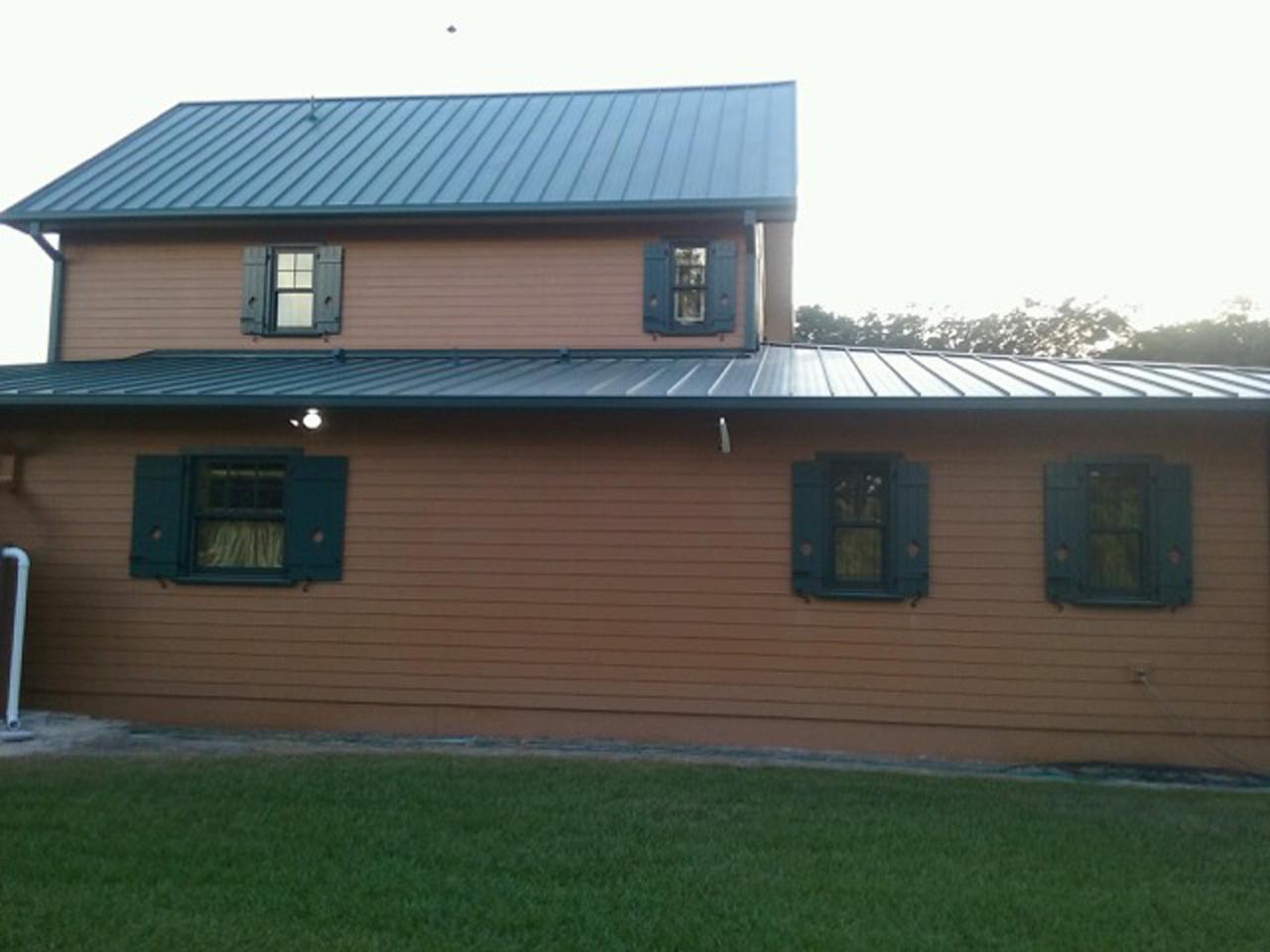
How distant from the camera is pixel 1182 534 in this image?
8344 millimetres

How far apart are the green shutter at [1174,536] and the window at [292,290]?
26.4 feet

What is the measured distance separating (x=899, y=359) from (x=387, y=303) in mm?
5286

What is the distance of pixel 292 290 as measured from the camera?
38.4ft

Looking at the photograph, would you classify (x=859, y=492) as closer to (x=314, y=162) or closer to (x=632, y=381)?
(x=632, y=381)

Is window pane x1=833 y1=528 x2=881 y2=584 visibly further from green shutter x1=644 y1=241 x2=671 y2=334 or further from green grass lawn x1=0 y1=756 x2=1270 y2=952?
green shutter x1=644 y1=241 x2=671 y2=334

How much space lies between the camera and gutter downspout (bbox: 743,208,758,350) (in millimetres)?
11046

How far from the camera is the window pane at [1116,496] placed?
8.55 m

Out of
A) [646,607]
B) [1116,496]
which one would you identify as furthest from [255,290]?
[1116,496]

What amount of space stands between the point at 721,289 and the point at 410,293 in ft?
10.7

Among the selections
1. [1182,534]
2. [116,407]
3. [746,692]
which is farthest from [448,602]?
[1182,534]

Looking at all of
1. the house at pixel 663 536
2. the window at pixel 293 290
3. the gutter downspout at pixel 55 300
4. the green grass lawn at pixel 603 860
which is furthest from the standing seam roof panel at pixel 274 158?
the green grass lawn at pixel 603 860

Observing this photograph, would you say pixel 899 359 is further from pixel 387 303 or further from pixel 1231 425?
pixel 387 303

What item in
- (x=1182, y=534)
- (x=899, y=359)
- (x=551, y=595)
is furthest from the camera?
(x=899, y=359)

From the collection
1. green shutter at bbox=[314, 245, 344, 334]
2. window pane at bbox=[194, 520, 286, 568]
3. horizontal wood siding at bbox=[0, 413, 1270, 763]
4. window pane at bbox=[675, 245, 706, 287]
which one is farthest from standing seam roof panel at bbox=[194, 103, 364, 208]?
window pane at bbox=[675, 245, 706, 287]
